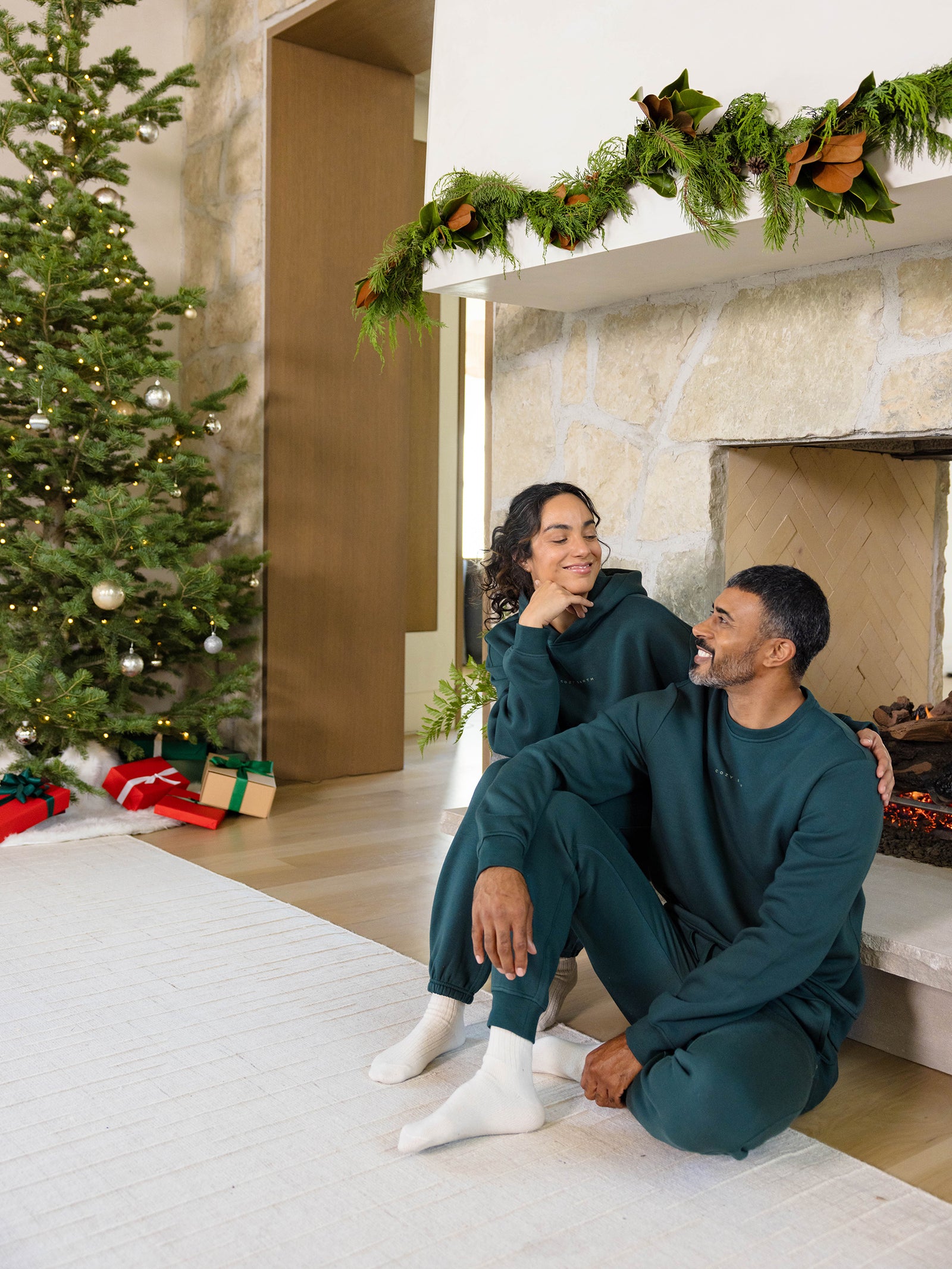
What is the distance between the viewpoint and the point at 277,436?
3.97 meters

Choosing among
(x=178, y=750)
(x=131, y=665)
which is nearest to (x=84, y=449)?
(x=131, y=665)

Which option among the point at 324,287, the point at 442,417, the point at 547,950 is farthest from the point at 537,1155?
the point at 442,417

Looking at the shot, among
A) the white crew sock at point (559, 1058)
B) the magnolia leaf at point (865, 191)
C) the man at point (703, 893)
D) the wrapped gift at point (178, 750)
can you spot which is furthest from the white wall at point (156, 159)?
the white crew sock at point (559, 1058)

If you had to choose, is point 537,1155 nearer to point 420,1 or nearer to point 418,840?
point 418,840

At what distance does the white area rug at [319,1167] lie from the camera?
4.46 feet

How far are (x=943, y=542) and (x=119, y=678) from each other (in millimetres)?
2425

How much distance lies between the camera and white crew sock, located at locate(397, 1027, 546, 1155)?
5.13ft

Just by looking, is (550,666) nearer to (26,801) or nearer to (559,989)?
(559,989)

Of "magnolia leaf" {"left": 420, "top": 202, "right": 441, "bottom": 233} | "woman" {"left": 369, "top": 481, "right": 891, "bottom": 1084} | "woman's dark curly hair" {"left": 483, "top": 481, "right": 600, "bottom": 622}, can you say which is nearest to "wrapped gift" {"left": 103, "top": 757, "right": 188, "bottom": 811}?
"woman's dark curly hair" {"left": 483, "top": 481, "right": 600, "bottom": 622}

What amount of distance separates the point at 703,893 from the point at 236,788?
2079 millimetres

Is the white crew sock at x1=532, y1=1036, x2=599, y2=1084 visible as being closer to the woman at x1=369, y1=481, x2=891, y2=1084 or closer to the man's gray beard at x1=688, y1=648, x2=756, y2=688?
the woman at x1=369, y1=481, x2=891, y2=1084

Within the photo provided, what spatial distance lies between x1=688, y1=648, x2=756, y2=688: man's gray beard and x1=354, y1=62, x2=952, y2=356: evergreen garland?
29.8 inches

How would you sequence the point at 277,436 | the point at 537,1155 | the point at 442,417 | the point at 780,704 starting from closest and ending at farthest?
1. the point at 537,1155
2. the point at 780,704
3. the point at 277,436
4. the point at 442,417

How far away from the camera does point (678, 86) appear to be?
2.04 meters
